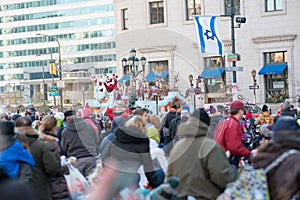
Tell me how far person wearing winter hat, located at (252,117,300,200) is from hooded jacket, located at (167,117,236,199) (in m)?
0.62

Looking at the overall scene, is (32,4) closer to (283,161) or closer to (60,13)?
(60,13)

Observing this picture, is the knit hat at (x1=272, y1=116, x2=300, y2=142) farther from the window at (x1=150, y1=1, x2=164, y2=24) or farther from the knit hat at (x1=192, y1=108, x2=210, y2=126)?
the window at (x1=150, y1=1, x2=164, y2=24)

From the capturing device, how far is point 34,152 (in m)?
7.85

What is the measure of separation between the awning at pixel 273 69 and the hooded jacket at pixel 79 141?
34.1 metres

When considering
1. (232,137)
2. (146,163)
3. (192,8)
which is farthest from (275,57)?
(146,163)

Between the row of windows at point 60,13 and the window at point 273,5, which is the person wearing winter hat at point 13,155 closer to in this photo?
the window at point 273,5

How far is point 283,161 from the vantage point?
5871mm

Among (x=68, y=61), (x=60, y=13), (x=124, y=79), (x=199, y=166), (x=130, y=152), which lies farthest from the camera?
(x=60, y=13)

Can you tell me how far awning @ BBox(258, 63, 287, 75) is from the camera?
142 ft

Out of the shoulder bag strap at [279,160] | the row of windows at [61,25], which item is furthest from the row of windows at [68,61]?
the shoulder bag strap at [279,160]

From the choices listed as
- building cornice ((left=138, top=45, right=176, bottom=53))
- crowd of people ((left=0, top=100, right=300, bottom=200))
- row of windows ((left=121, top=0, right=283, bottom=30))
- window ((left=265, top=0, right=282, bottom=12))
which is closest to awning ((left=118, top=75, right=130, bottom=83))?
building cornice ((left=138, top=45, right=176, bottom=53))

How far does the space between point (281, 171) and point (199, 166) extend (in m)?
1.12

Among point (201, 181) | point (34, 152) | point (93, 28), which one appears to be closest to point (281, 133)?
point (201, 181)

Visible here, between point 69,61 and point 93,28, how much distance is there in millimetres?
7539
